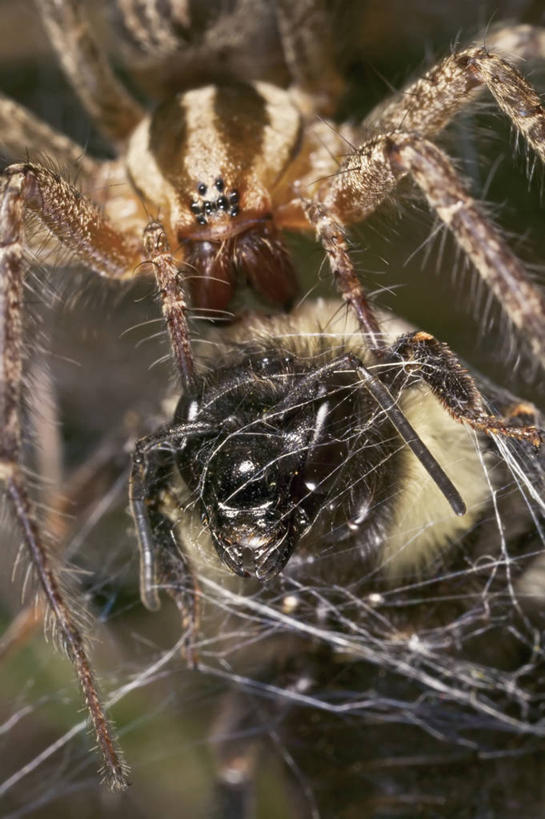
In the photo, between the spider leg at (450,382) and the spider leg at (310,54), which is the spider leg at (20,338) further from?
the spider leg at (310,54)

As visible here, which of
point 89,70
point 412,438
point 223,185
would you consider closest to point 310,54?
point 89,70

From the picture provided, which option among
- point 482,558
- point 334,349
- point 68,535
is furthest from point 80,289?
point 482,558

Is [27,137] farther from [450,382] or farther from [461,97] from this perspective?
[450,382]

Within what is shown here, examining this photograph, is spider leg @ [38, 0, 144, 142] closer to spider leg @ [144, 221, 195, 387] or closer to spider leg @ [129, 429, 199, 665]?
spider leg @ [144, 221, 195, 387]

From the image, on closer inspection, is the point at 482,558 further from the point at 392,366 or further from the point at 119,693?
the point at 119,693

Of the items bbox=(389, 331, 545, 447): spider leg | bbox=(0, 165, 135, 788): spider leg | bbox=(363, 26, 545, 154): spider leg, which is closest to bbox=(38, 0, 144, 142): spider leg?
bbox=(363, 26, 545, 154): spider leg
